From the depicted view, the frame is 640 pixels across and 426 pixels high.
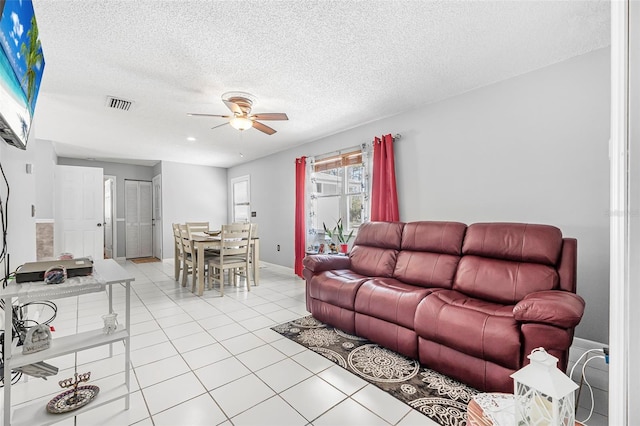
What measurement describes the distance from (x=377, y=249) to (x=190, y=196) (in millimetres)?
5695

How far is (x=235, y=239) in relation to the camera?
4.16 m

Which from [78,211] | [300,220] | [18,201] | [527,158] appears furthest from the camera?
[78,211]

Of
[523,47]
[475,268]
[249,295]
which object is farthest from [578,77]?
[249,295]

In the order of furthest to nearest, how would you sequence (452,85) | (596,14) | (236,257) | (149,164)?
(149,164)
(236,257)
(452,85)
(596,14)

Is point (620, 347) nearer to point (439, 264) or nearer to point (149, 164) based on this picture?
point (439, 264)

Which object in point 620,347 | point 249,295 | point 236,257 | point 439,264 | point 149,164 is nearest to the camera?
point 620,347

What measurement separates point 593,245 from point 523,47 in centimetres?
171

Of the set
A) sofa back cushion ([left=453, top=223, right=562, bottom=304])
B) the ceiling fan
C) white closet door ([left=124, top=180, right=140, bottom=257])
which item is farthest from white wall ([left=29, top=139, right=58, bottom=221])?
sofa back cushion ([left=453, top=223, right=562, bottom=304])

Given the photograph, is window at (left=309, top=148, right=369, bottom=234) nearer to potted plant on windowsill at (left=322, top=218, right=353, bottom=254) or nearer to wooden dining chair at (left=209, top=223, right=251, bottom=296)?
potted plant on windowsill at (left=322, top=218, right=353, bottom=254)

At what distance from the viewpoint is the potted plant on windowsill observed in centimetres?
409

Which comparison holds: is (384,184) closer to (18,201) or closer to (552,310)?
(552,310)

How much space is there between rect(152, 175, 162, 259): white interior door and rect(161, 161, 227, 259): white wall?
14cm

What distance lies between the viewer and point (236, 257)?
4352mm

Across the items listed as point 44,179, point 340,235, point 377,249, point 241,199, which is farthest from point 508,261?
point 44,179
